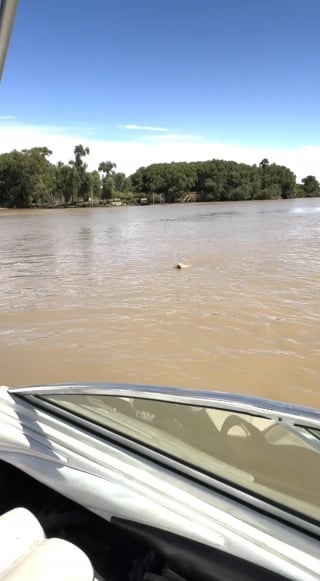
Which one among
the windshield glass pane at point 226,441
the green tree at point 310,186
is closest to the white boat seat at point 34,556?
the windshield glass pane at point 226,441

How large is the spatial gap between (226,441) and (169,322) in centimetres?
507

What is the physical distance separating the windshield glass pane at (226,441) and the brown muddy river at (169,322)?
8.89 feet

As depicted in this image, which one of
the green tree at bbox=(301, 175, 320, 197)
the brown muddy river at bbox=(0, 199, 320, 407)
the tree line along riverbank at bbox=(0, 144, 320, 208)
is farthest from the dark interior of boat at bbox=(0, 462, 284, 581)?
the green tree at bbox=(301, 175, 320, 197)

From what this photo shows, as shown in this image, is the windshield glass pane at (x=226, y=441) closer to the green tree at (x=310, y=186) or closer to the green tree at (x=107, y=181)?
the green tree at (x=107, y=181)

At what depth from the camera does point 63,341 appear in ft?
20.5

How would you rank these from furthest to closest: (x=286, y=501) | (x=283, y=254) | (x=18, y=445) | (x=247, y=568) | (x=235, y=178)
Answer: (x=235, y=178) < (x=283, y=254) < (x=18, y=445) < (x=286, y=501) < (x=247, y=568)

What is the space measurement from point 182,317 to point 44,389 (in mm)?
5071

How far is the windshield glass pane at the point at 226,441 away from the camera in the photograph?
1.49m

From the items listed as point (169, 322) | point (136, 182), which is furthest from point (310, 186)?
point (169, 322)

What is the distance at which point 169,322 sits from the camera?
22.6 feet

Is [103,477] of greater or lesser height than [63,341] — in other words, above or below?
A: above

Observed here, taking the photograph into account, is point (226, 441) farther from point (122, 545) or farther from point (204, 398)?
point (122, 545)

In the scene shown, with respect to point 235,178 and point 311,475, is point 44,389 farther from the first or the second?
point 235,178

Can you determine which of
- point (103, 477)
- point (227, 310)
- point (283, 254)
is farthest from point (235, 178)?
point (103, 477)
